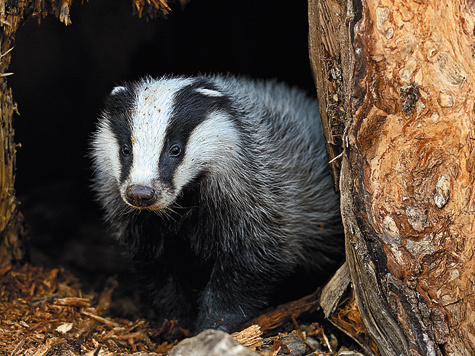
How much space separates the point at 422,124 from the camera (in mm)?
2686

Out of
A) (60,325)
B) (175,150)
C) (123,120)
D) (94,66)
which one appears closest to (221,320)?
(60,325)

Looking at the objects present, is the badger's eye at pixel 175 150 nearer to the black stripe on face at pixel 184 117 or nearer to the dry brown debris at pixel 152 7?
the black stripe on face at pixel 184 117

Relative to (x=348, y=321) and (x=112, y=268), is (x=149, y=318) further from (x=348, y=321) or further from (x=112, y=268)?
(x=348, y=321)

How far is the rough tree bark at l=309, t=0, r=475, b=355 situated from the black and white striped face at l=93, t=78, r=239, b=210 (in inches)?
39.7

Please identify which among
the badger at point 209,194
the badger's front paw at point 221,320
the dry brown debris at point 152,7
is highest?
the dry brown debris at point 152,7

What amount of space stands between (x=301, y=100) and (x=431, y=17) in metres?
2.53

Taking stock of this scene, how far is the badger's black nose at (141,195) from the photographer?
10.3 ft

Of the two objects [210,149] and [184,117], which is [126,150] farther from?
[210,149]

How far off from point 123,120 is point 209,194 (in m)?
0.73

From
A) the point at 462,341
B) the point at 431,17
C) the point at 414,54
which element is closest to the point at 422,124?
the point at 414,54

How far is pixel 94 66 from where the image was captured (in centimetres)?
639

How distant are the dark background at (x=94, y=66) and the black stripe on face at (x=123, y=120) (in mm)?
2462

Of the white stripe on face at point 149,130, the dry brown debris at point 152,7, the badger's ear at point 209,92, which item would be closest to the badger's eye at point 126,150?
the white stripe on face at point 149,130

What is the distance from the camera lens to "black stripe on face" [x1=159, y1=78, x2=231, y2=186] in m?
3.38
